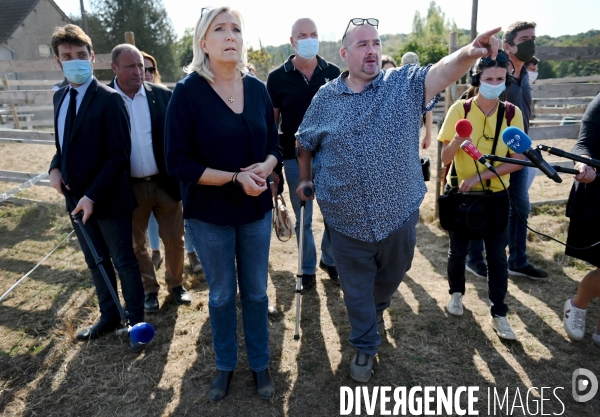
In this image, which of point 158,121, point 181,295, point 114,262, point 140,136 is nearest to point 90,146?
point 140,136

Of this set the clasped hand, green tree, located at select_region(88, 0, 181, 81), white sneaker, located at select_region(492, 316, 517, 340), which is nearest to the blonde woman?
the clasped hand

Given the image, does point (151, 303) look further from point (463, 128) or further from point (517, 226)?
point (517, 226)

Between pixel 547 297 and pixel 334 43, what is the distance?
1825 inches

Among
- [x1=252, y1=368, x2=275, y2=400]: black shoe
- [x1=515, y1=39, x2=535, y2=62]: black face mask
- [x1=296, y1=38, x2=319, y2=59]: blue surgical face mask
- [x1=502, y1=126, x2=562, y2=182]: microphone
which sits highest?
[x1=296, y1=38, x2=319, y2=59]: blue surgical face mask

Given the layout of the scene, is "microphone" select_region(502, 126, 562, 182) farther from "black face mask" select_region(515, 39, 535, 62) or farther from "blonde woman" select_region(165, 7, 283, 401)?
"black face mask" select_region(515, 39, 535, 62)

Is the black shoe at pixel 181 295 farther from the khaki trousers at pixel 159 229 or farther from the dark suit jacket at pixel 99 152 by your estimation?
the dark suit jacket at pixel 99 152

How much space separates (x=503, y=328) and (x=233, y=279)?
2.16 m

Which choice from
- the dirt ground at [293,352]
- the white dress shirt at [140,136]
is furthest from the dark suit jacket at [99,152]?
the dirt ground at [293,352]

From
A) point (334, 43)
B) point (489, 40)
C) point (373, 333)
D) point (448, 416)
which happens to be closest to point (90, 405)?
point (373, 333)

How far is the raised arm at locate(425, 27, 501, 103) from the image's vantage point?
2.14 meters

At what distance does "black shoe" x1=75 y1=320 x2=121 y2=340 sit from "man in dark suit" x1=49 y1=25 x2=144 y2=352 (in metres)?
0.36

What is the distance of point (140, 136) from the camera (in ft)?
12.2

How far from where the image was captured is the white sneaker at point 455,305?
12.5 feet

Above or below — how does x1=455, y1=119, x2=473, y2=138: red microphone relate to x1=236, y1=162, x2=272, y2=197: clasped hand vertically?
above
